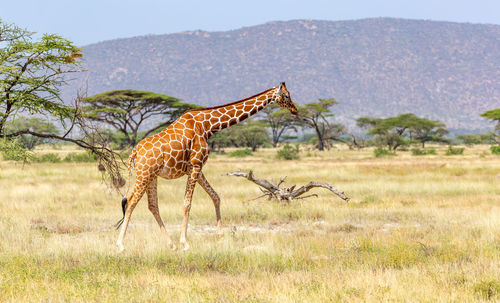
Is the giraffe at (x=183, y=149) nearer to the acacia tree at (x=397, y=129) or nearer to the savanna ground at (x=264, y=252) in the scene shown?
the savanna ground at (x=264, y=252)

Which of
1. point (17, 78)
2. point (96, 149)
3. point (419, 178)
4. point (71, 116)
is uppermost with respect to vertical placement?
point (17, 78)

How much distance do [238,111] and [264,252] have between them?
→ 96.6 inches

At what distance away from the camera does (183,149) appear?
327 inches

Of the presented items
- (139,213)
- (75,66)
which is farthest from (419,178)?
(75,66)

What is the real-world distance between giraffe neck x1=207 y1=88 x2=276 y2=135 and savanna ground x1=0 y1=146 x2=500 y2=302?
2.11 m

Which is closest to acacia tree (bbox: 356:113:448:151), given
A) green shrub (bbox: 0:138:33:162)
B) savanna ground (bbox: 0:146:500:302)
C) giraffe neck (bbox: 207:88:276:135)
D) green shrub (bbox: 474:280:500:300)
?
savanna ground (bbox: 0:146:500:302)

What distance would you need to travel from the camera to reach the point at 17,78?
874cm

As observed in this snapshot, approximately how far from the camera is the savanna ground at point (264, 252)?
20.6 feet

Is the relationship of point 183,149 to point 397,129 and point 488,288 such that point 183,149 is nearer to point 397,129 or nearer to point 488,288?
point 488,288

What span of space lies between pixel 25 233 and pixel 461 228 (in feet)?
29.7

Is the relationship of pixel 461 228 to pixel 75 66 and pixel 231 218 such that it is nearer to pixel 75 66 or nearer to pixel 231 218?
pixel 231 218

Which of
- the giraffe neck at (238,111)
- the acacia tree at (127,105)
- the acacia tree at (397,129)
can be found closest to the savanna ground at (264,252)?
the giraffe neck at (238,111)

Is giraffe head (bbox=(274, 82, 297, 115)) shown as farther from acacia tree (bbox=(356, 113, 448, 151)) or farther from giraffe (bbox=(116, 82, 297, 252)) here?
acacia tree (bbox=(356, 113, 448, 151))

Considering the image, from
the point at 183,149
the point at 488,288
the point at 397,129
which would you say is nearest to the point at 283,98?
the point at 183,149
